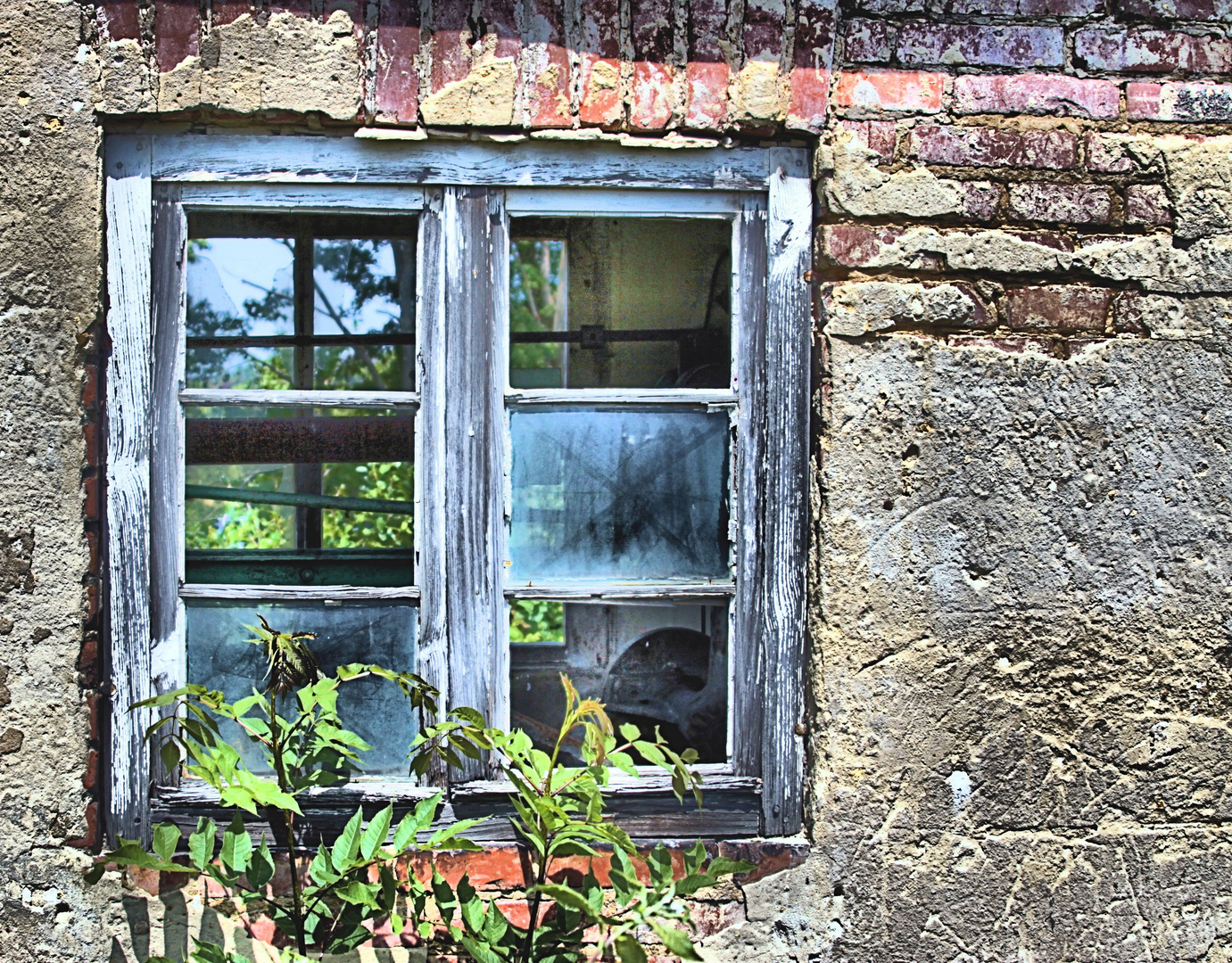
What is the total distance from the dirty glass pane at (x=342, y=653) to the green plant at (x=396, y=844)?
87mm

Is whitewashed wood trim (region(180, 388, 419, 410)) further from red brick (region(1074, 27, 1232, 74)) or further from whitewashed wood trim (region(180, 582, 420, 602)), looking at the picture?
red brick (region(1074, 27, 1232, 74))

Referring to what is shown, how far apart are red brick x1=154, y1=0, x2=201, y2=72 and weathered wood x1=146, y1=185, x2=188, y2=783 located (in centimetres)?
24

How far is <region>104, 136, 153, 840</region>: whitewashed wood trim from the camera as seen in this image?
1.92 m

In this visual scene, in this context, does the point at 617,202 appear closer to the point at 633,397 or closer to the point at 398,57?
the point at 633,397

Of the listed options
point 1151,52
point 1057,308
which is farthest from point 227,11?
point 1151,52

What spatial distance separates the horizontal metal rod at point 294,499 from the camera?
2555 mm

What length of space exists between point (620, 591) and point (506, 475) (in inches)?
13.0

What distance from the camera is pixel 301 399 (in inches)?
77.8

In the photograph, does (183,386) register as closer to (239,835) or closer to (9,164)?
(9,164)

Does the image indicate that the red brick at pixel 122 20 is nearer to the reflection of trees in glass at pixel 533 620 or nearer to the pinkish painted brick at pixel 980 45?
Answer: the pinkish painted brick at pixel 980 45

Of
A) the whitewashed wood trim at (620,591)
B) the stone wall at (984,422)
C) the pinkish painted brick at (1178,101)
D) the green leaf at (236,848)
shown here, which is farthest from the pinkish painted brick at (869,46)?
the green leaf at (236,848)

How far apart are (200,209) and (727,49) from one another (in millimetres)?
1085

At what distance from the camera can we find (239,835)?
1.75 meters

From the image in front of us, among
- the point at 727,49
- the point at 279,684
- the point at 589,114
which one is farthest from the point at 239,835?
the point at 727,49
